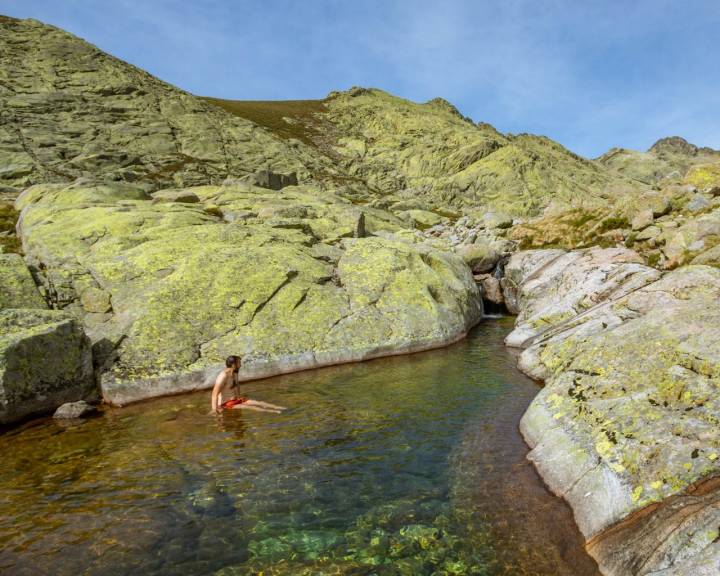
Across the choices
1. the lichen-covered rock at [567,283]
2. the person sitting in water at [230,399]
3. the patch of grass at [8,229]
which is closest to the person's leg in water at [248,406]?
the person sitting in water at [230,399]

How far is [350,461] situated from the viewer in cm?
1227

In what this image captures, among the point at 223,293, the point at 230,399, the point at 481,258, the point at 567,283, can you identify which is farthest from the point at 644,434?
the point at 481,258

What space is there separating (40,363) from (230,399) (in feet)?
23.3

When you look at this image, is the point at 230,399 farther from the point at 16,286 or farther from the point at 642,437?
the point at 642,437

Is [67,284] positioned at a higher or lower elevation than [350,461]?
higher

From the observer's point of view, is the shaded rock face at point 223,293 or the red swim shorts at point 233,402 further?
the shaded rock face at point 223,293

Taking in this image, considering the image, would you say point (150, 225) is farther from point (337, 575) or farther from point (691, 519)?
point (691, 519)

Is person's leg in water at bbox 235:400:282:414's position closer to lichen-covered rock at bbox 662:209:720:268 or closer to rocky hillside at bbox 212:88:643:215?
lichen-covered rock at bbox 662:209:720:268

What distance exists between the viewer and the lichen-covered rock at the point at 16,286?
19.6 m

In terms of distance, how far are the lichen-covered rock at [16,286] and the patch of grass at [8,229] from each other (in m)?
9.44

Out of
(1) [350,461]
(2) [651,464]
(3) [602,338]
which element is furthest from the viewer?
(3) [602,338]

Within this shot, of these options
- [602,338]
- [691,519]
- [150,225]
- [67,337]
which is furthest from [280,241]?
[691,519]

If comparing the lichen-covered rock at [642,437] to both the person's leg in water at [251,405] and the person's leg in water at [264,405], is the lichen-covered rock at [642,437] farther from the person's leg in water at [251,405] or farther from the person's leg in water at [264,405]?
the person's leg in water at [251,405]

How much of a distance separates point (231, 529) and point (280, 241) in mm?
Answer: 21104
